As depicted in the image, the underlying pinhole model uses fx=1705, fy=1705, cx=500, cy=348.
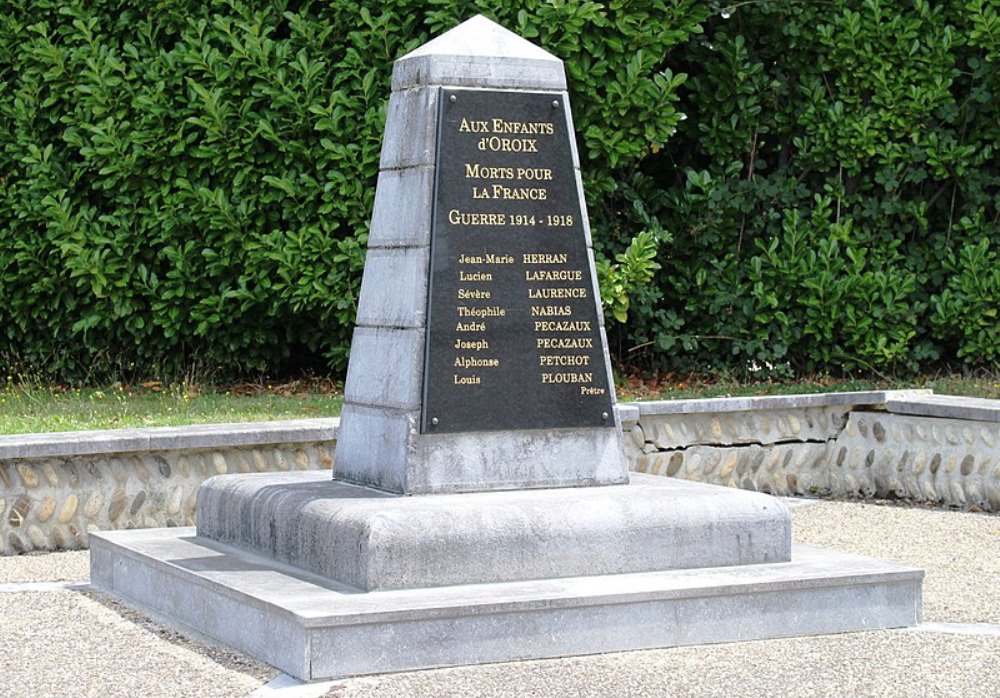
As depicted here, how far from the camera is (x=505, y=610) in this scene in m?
6.28

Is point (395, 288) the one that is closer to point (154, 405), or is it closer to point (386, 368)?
point (386, 368)

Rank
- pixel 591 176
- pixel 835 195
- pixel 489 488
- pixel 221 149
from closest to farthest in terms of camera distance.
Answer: pixel 489 488, pixel 221 149, pixel 591 176, pixel 835 195

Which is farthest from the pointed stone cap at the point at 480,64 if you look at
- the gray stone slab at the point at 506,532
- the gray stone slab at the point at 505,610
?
the gray stone slab at the point at 505,610

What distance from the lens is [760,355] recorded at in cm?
1296

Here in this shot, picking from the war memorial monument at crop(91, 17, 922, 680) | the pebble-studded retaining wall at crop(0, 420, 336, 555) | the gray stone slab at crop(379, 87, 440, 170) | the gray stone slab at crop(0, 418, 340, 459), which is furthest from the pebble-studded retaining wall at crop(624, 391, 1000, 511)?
the gray stone slab at crop(379, 87, 440, 170)

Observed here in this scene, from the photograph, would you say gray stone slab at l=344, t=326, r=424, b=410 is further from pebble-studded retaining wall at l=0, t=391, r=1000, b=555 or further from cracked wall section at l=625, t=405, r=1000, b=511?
cracked wall section at l=625, t=405, r=1000, b=511

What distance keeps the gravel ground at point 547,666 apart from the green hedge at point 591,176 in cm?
492

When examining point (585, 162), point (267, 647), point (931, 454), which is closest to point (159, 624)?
point (267, 647)

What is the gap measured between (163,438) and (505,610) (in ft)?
11.4

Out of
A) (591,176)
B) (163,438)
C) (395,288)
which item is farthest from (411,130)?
(591,176)

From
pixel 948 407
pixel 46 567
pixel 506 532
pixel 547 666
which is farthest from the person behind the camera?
pixel 948 407

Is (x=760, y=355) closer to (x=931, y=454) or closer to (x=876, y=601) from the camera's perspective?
(x=931, y=454)

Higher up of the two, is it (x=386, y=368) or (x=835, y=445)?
(x=386, y=368)

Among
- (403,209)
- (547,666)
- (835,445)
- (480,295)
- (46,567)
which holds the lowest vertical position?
(46,567)
